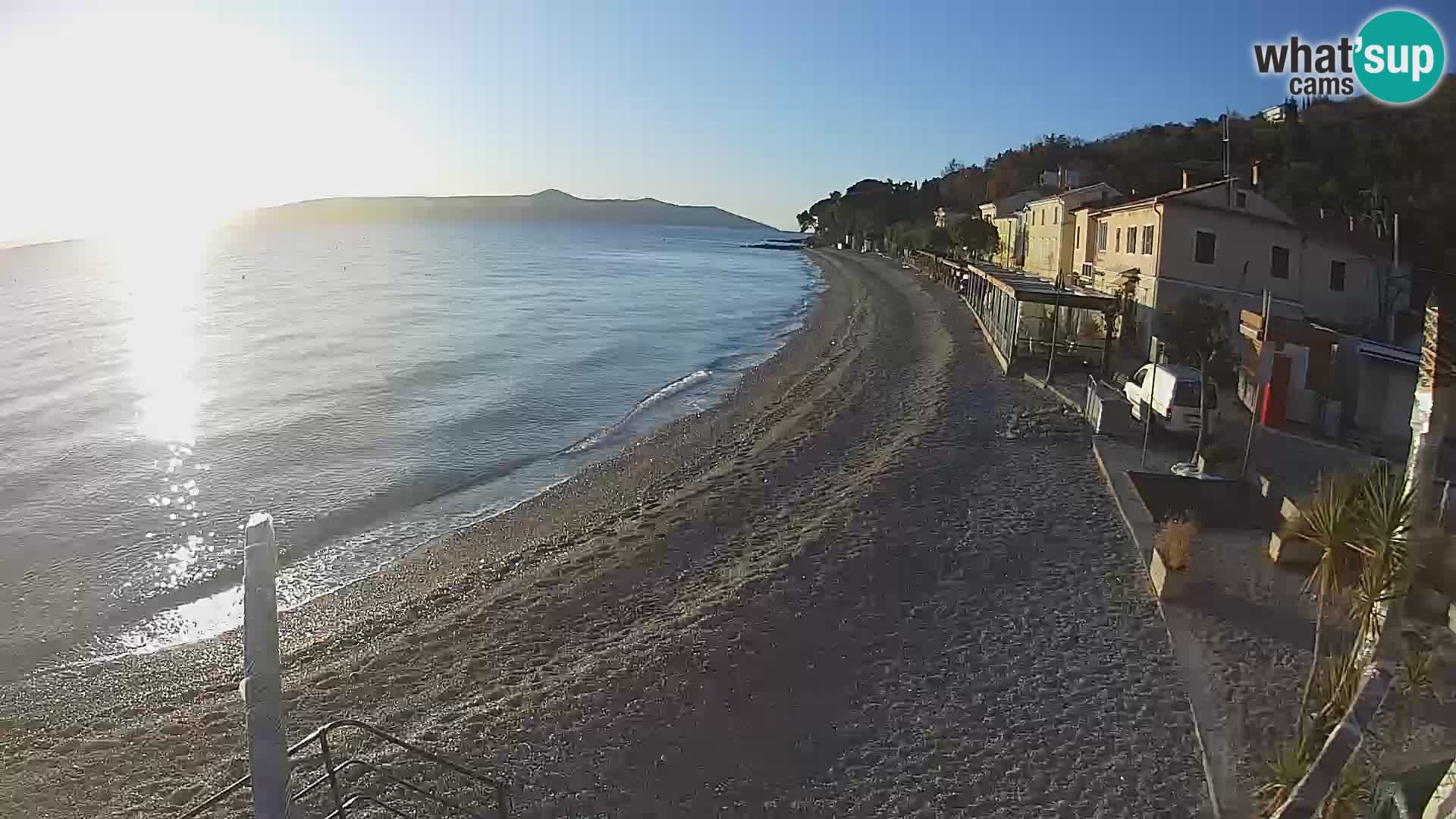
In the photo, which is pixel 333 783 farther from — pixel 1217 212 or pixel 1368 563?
pixel 1217 212

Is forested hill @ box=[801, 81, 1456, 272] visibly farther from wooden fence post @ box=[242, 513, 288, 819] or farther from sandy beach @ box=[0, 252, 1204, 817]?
wooden fence post @ box=[242, 513, 288, 819]

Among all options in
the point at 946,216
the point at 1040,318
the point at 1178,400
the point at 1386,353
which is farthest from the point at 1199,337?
the point at 946,216

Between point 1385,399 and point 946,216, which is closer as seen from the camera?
point 1385,399

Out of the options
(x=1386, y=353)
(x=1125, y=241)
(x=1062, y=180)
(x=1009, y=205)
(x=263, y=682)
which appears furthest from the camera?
(x=1009, y=205)

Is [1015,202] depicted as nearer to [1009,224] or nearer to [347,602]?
[1009,224]

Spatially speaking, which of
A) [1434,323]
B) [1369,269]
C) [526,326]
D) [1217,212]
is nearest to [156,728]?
[1434,323]

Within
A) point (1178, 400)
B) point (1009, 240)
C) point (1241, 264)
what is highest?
point (1009, 240)

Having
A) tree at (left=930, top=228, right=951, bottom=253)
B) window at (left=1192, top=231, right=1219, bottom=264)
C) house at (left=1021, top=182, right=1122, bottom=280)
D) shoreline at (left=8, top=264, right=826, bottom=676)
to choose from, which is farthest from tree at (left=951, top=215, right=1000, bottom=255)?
window at (left=1192, top=231, right=1219, bottom=264)

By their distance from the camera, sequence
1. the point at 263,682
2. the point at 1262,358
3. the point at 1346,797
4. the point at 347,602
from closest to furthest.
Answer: the point at 263,682, the point at 1346,797, the point at 347,602, the point at 1262,358
